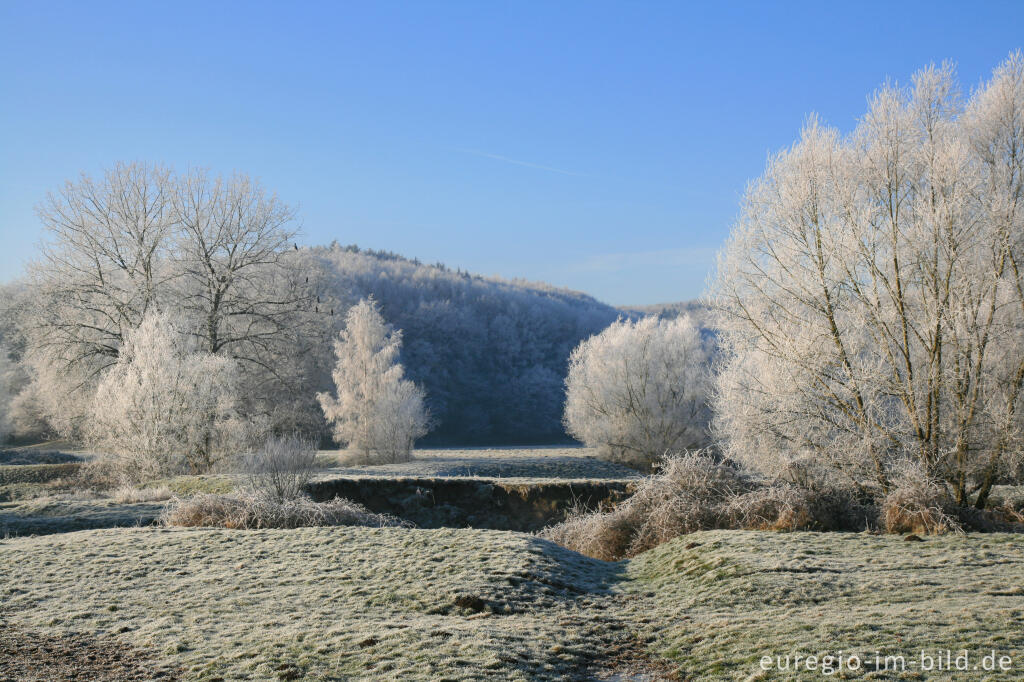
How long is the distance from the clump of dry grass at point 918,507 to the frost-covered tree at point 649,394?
2101 cm

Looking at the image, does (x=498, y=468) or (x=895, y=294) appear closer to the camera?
(x=895, y=294)

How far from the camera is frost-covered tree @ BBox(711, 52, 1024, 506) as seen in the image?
13336mm

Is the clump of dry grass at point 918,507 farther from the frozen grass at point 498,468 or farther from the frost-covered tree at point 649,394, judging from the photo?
the frost-covered tree at point 649,394

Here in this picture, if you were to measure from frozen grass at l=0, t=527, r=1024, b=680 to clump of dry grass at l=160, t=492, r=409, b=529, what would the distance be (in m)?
1.42

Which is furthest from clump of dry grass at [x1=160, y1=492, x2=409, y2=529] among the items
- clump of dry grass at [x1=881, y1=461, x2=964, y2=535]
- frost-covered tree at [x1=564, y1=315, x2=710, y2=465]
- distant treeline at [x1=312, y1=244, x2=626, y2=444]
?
distant treeline at [x1=312, y1=244, x2=626, y2=444]

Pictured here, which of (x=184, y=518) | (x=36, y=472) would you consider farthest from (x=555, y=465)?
(x=36, y=472)

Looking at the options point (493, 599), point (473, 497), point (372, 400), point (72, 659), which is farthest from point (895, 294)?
point (372, 400)

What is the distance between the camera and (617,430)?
35.2 metres

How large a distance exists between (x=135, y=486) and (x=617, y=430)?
21304mm

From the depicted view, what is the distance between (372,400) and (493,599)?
23.5 meters

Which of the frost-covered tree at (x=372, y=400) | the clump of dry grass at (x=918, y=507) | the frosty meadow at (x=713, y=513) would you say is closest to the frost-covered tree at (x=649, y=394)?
the frosty meadow at (x=713, y=513)

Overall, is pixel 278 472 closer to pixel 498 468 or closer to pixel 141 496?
pixel 141 496

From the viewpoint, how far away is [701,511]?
13.6 metres

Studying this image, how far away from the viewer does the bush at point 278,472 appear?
15299 mm
